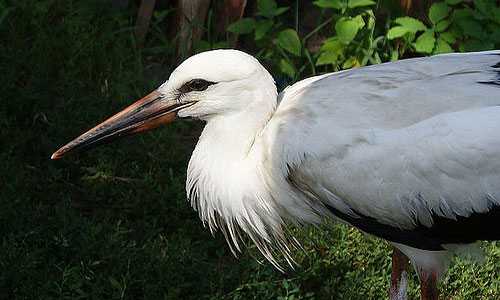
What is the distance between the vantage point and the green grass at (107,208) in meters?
4.96

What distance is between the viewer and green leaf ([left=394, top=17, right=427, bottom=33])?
19.5ft

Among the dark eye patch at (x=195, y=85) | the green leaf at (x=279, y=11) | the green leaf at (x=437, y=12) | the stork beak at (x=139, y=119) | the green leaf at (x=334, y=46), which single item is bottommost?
the green leaf at (x=334, y=46)

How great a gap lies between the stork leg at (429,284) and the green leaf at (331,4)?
208 centimetres

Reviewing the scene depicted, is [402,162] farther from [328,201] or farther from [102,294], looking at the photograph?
[102,294]

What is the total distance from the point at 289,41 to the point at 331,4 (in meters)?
0.32

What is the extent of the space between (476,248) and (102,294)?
5.48ft

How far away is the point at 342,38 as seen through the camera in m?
5.99

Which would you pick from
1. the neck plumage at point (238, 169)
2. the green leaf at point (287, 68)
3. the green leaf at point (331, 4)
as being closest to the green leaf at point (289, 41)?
the green leaf at point (287, 68)

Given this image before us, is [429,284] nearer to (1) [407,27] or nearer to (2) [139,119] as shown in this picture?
(2) [139,119]

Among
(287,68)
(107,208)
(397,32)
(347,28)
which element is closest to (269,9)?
(287,68)

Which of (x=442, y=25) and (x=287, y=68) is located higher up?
(x=442, y=25)

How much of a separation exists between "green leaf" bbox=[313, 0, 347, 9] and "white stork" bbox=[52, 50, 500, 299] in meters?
1.60

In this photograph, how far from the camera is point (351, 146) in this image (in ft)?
13.1

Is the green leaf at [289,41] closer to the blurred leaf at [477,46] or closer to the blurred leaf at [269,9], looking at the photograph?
the blurred leaf at [269,9]
